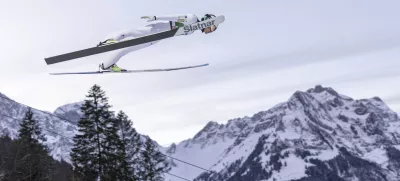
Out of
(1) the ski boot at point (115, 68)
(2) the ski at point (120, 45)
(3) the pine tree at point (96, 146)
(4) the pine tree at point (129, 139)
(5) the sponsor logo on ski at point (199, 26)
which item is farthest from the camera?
(4) the pine tree at point (129, 139)

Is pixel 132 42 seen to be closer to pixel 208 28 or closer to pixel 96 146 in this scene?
pixel 208 28

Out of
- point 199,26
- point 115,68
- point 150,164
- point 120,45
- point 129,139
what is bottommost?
point 120,45

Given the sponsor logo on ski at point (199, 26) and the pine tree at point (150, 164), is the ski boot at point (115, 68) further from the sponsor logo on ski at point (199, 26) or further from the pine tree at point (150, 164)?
the pine tree at point (150, 164)

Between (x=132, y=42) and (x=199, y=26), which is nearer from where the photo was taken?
(x=132, y=42)

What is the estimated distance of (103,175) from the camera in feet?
109

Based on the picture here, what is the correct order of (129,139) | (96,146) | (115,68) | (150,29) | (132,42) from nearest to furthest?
1. (132,42)
2. (150,29)
3. (115,68)
4. (96,146)
5. (129,139)

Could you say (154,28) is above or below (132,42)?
above

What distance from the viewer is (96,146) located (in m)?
34.0

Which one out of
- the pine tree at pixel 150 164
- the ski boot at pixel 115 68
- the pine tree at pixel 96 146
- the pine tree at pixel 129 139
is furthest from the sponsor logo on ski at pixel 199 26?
the pine tree at pixel 150 164

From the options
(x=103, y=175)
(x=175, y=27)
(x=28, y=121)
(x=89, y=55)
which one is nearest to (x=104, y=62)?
(x=89, y=55)

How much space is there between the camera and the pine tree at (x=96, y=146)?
33.6m

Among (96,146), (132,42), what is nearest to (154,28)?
(132,42)

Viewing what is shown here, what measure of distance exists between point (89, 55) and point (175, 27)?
290 cm

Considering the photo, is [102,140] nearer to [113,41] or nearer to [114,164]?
[114,164]
